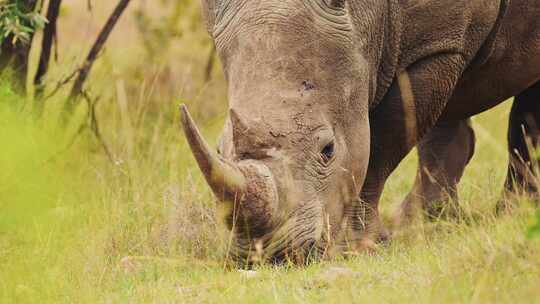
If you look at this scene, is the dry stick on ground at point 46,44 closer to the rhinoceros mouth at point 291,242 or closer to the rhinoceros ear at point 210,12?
the rhinoceros ear at point 210,12

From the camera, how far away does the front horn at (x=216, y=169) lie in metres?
4.59

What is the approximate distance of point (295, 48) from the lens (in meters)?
5.23

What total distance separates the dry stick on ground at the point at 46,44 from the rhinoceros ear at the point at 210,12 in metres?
2.00

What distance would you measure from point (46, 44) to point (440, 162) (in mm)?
2621

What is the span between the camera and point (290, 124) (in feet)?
16.9

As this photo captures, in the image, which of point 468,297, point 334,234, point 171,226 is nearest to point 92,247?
point 171,226

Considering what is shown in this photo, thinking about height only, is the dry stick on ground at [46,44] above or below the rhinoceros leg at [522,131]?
above

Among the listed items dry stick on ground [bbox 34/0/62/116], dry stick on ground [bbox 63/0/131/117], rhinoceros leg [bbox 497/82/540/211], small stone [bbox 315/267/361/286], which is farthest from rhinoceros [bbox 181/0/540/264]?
dry stick on ground [bbox 34/0/62/116]

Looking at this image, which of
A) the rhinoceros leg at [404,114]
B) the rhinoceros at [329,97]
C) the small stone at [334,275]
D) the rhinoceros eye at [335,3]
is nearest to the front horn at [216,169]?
the rhinoceros at [329,97]

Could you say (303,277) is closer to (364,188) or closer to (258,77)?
(258,77)

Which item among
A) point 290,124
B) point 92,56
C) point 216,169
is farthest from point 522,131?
point 216,169

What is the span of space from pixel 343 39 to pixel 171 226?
137 centimetres

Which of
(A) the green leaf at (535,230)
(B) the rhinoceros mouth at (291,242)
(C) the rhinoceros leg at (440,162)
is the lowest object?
(C) the rhinoceros leg at (440,162)

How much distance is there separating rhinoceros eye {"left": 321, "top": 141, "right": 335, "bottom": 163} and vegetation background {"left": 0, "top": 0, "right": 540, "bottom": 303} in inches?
17.8
